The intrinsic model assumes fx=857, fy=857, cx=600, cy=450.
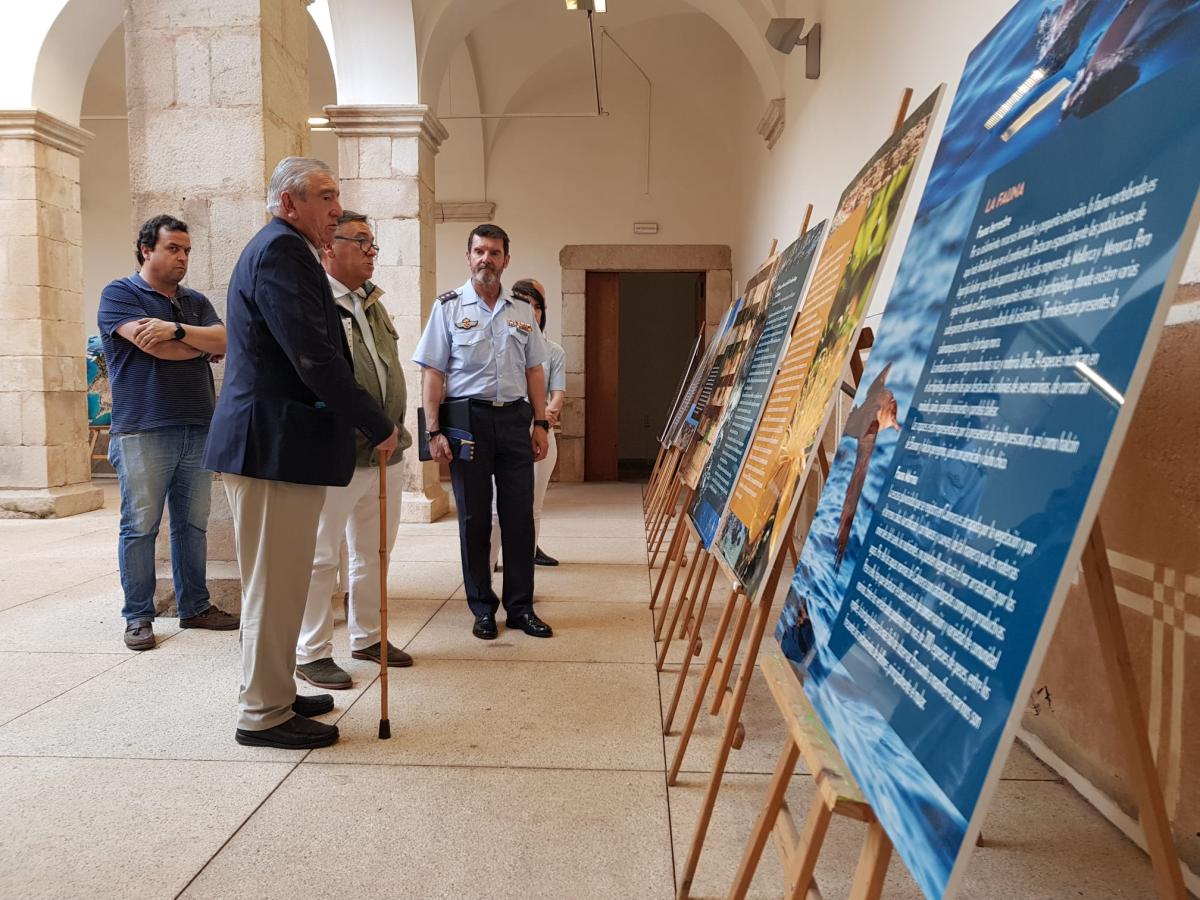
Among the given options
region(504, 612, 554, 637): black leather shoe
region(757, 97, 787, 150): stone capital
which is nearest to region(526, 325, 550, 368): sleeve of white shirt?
region(504, 612, 554, 637): black leather shoe

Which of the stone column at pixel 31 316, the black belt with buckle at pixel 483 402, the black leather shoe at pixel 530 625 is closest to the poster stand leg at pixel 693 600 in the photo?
the black leather shoe at pixel 530 625

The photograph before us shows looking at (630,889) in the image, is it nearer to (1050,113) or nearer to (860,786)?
(860,786)

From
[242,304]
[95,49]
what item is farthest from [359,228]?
[95,49]

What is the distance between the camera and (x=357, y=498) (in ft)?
9.89

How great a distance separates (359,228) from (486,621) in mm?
1602

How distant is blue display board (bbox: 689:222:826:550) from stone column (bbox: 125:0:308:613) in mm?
2336

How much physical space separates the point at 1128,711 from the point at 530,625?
2627 millimetres

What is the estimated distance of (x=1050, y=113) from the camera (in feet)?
3.36

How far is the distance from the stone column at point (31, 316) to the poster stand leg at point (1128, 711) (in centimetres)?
761

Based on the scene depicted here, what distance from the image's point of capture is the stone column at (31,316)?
6.76m

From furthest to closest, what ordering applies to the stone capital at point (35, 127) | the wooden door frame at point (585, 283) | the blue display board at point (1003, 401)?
the wooden door frame at point (585, 283) < the stone capital at point (35, 127) < the blue display board at point (1003, 401)

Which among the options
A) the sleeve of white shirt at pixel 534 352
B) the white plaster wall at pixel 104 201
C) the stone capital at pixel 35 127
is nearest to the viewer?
the sleeve of white shirt at pixel 534 352

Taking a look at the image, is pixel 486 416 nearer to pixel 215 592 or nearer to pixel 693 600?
pixel 693 600

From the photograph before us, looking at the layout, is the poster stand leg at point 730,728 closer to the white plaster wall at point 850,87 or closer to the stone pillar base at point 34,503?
the white plaster wall at point 850,87
